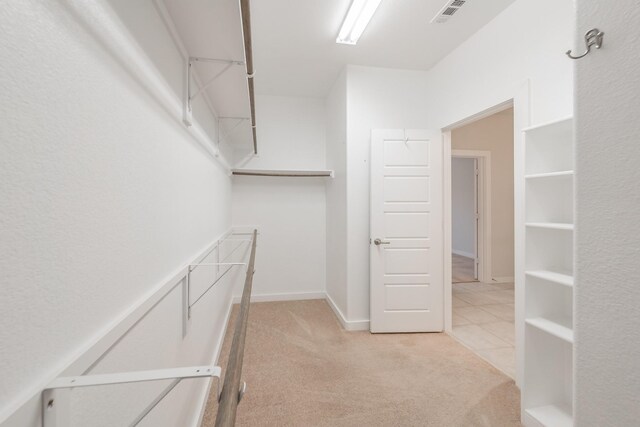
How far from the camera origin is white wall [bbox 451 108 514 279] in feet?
15.7

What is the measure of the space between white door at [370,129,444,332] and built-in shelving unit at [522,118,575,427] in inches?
46.4

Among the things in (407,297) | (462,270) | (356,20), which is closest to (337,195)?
(407,297)

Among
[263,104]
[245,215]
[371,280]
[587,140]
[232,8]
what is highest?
[263,104]

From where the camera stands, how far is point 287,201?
12.6 feet

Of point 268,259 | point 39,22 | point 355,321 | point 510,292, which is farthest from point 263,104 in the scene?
point 510,292

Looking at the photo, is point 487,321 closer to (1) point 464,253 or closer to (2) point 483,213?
(2) point 483,213

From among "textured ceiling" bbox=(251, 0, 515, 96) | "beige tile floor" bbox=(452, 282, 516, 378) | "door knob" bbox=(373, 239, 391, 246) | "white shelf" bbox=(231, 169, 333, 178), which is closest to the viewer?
"textured ceiling" bbox=(251, 0, 515, 96)

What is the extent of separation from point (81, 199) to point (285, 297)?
3.45 m

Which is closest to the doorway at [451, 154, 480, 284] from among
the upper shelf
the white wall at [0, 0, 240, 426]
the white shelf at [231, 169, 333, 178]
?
the white shelf at [231, 169, 333, 178]

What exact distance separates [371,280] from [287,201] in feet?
5.50

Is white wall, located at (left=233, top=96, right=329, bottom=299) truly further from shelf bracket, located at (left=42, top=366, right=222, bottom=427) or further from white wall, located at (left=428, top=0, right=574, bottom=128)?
shelf bracket, located at (left=42, top=366, right=222, bottom=427)

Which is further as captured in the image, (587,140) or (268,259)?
(268,259)

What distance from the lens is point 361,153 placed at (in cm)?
300

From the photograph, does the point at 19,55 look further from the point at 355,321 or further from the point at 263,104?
the point at 263,104
